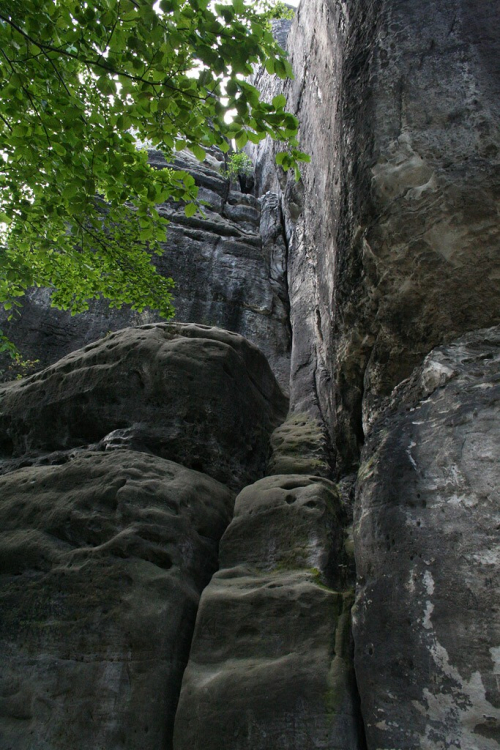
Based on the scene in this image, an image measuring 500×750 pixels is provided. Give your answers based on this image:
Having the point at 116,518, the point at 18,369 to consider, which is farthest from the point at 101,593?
the point at 18,369

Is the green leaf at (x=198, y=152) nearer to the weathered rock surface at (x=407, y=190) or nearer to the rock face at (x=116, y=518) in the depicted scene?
the weathered rock surface at (x=407, y=190)

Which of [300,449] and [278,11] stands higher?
[278,11]

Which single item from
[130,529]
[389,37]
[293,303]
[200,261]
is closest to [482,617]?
[130,529]

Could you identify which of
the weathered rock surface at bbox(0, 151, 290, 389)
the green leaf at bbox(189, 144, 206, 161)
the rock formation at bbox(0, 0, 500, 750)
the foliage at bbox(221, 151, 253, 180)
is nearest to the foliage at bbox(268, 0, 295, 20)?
the foliage at bbox(221, 151, 253, 180)

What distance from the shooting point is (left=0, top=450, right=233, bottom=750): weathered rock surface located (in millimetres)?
4238

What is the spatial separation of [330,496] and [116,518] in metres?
2.14

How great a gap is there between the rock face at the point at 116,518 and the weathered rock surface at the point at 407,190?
1.65 metres

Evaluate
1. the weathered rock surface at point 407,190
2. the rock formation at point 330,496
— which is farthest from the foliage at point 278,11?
the weathered rock surface at point 407,190

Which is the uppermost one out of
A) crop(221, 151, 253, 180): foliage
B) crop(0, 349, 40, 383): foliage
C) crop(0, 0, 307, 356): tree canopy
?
crop(221, 151, 253, 180): foliage

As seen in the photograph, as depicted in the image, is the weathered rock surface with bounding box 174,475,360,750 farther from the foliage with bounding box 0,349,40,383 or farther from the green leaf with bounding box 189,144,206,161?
the foliage with bounding box 0,349,40,383

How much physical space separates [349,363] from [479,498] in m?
2.48

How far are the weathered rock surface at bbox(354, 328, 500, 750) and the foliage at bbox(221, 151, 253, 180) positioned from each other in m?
15.6

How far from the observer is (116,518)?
17.3 feet

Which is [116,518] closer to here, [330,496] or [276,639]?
[276,639]
